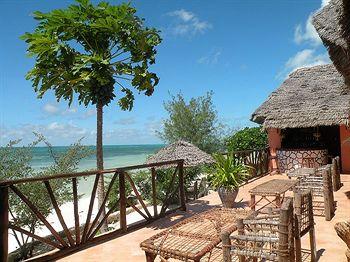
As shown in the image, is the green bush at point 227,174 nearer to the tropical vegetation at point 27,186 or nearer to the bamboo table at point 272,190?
the bamboo table at point 272,190

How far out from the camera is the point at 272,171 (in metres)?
13.3

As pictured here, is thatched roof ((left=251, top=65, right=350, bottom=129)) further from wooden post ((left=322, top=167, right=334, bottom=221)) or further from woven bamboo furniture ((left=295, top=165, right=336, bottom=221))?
wooden post ((left=322, top=167, right=334, bottom=221))

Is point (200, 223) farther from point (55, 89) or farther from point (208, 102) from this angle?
point (208, 102)

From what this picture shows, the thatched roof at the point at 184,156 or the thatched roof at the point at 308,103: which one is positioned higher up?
the thatched roof at the point at 308,103

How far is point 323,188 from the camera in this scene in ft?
20.7

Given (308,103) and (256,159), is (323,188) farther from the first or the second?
(308,103)

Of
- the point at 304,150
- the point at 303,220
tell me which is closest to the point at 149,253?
the point at 303,220

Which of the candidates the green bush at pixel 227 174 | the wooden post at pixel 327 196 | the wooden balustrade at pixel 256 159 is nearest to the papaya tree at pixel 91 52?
the green bush at pixel 227 174

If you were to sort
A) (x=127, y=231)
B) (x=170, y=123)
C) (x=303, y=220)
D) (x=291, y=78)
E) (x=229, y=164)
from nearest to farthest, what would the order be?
(x=303, y=220)
(x=127, y=231)
(x=229, y=164)
(x=291, y=78)
(x=170, y=123)

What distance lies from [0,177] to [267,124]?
371 inches

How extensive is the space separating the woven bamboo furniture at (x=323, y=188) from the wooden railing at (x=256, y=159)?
4267mm

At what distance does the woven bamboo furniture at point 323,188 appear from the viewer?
6.22 meters

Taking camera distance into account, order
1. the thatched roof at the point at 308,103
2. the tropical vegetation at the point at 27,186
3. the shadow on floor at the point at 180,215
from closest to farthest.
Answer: the shadow on floor at the point at 180,215, the tropical vegetation at the point at 27,186, the thatched roof at the point at 308,103

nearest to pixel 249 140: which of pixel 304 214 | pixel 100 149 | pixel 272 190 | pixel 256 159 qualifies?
pixel 256 159
